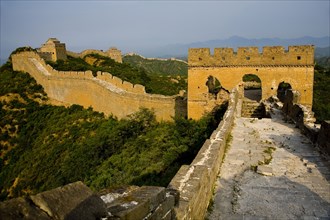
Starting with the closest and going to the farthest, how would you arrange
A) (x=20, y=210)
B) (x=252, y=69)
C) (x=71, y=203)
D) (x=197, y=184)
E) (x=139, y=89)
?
(x=20, y=210) < (x=71, y=203) < (x=197, y=184) < (x=252, y=69) < (x=139, y=89)

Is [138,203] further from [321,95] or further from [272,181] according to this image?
[321,95]

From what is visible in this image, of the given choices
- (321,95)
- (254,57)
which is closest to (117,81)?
(254,57)

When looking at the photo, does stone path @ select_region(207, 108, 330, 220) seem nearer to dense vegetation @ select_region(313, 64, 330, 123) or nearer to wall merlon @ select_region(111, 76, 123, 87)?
wall merlon @ select_region(111, 76, 123, 87)

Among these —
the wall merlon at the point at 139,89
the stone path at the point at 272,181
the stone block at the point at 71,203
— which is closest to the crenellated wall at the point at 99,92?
the wall merlon at the point at 139,89

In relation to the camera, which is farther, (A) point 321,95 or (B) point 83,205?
(A) point 321,95

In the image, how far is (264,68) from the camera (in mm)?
14742

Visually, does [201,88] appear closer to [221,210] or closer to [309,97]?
[309,97]

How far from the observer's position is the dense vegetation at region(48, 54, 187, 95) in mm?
26375

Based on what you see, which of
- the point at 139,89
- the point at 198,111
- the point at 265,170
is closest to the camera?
the point at 265,170

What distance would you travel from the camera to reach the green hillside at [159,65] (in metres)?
59.6

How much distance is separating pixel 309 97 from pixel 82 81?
13706 millimetres

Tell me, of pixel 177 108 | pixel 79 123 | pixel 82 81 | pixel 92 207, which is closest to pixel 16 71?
pixel 82 81

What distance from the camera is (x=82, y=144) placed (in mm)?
16594

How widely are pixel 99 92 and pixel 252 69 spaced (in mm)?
9395
